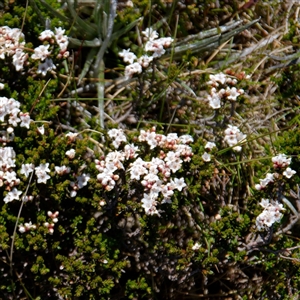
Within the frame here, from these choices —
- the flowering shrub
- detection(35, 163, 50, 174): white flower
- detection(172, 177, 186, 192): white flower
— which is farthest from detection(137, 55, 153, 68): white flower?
detection(35, 163, 50, 174): white flower

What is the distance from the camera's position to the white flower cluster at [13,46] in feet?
10.4

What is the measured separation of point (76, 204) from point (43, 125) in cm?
48

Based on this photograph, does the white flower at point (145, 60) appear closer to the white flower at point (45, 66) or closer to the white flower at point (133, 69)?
the white flower at point (133, 69)

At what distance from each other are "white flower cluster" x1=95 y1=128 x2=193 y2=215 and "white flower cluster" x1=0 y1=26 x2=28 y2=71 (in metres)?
0.69

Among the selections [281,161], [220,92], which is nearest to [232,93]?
[220,92]

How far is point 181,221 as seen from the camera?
11.2 ft

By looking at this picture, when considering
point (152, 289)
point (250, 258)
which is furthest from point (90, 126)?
point (250, 258)

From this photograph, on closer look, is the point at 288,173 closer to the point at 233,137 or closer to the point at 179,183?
the point at 233,137

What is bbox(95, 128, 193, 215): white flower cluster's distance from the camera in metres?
2.91

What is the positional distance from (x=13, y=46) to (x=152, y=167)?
3.52 ft

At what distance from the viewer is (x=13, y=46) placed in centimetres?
317

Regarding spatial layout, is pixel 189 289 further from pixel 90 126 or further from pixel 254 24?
pixel 254 24

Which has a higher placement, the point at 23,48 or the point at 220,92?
the point at 23,48

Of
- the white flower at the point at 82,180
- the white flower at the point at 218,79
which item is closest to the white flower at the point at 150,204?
the white flower at the point at 82,180
